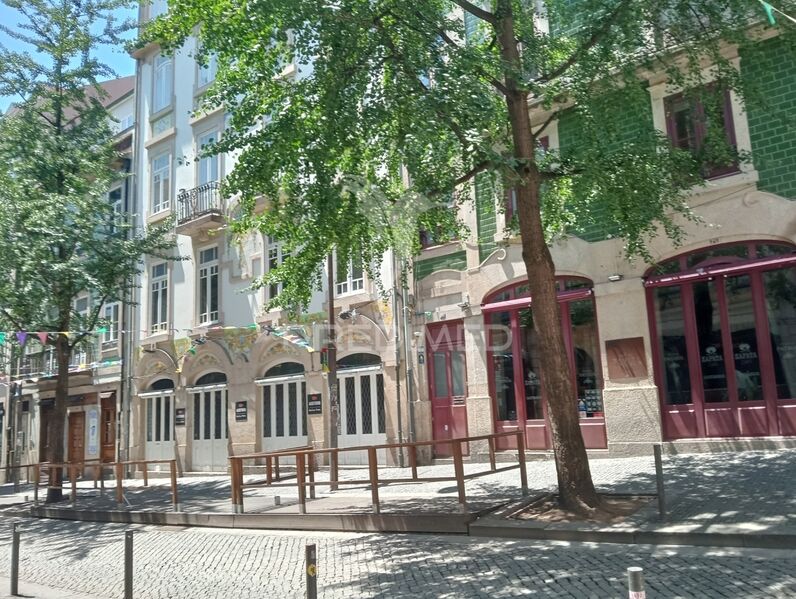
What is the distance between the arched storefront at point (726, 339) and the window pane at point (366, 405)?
6.90 m

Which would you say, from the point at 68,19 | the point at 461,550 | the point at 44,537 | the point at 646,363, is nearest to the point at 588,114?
the point at 646,363

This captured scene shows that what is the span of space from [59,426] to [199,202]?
25.9ft

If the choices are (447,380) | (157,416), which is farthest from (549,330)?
(157,416)

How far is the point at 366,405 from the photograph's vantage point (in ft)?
56.6

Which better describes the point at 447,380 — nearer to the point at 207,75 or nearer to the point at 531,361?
the point at 531,361

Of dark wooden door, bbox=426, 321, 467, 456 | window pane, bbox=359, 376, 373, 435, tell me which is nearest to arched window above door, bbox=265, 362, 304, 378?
window pane, bbox=359, 376, 373, 435

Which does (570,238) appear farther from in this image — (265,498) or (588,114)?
(265,498)

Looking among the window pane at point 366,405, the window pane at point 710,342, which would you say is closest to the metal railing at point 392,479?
the window pane at point 710,342

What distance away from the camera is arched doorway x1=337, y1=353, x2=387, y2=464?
16984 millimetres

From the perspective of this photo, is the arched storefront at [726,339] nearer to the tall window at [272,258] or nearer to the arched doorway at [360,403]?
the arched doorway at [360,403]

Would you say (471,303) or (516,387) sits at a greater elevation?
(471,303)

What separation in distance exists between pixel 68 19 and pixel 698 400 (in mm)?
16960

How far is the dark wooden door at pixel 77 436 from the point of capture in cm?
2522

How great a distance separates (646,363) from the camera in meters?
13.5
